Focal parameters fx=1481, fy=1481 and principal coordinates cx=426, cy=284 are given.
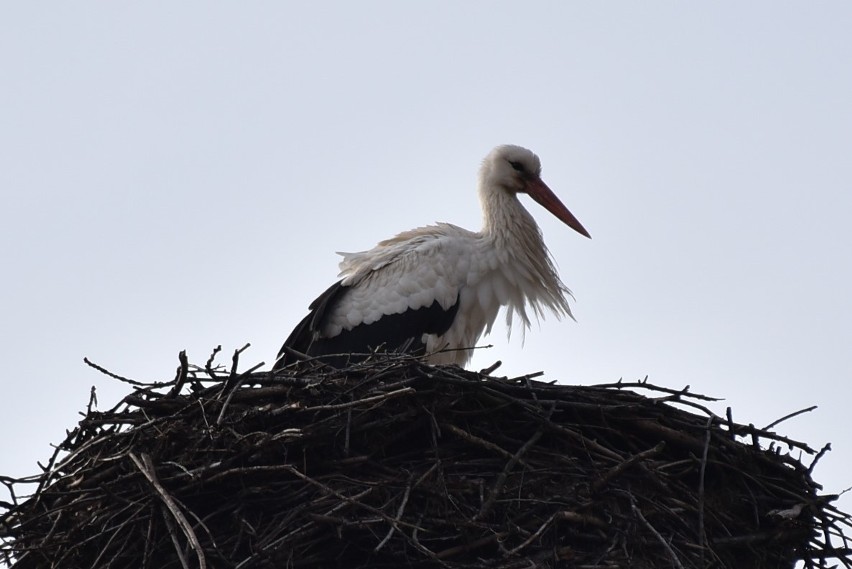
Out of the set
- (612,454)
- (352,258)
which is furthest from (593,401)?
(352,258)

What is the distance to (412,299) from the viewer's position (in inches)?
224

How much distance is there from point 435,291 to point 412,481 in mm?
1802

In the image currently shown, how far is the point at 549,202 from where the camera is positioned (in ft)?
20.9

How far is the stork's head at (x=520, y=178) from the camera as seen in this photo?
20.7 ft

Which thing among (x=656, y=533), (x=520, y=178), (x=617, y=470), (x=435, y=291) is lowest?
(x=656, y=533)

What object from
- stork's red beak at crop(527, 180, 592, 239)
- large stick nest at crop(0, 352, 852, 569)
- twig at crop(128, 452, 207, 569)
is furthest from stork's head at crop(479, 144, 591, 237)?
twig at crop(128, 452, 207, 569)

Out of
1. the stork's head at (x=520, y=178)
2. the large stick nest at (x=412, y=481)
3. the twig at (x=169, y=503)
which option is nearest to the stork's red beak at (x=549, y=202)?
the stork's head at (x=520, y=178)

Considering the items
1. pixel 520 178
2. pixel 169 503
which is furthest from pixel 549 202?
pixel 169 503

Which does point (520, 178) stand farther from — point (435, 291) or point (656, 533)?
point (656, 533)

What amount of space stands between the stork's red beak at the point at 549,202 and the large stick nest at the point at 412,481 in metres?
2.10

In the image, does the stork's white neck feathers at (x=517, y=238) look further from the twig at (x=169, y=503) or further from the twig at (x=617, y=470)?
the twig at (x=169, y=503)

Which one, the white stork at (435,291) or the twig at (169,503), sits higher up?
the white stork at (435,291)

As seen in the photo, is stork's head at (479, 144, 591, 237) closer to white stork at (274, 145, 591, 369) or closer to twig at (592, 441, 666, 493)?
white stork at (274, 145, 591, 369)

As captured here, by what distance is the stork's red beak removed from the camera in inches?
250
